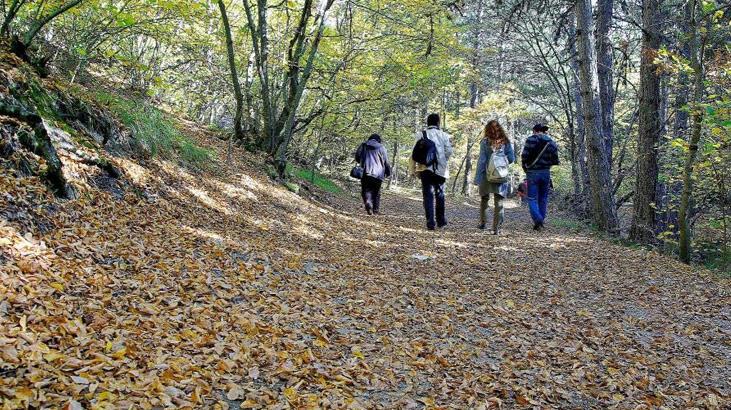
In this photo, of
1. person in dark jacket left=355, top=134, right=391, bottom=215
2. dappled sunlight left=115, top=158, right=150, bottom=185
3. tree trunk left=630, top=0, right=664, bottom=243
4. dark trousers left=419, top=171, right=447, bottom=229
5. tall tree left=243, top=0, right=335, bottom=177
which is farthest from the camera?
person in dark jacket left=355, top=134, right=391, bottom=215

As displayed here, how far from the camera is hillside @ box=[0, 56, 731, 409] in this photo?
9.58 feet

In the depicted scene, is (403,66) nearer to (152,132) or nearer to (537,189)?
(537,189)

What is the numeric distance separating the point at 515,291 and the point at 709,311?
1897 millimetres

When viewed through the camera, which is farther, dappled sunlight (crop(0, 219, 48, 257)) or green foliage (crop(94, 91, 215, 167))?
green foliage (crop(94, 91, 215, 167))

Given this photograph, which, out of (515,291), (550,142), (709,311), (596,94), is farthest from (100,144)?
(596,94)

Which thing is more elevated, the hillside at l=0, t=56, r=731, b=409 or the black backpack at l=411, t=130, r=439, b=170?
the black backpack at l=411, t=130, r=439, b=170

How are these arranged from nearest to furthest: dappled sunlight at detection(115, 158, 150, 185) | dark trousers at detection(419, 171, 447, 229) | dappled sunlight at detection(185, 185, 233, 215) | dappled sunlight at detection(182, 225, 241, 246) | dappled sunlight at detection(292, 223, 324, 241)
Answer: dappled sunlight at detection(182, 225, 241, 246) < dappled sunlight at detection(115, 158, 150, 185) < dappled sunlight at detection(185, 185, 233, 215) < dappled sunlight at detection(292, 223, 324, 241) < dark trousers at detection(419, 171, 447, 229)

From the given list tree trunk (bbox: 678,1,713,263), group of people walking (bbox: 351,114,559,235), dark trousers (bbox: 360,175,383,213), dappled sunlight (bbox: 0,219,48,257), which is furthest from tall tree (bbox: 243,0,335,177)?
dappled sunlight (bbox: 0,219,48,257)

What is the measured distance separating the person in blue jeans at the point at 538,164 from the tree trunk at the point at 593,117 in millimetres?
714

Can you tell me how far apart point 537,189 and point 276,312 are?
7355 millimetres

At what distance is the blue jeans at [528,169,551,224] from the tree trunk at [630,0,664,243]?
1714mm

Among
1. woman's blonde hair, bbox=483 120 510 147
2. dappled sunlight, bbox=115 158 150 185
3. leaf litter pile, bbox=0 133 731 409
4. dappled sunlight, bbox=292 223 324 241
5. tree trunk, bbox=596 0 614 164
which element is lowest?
leaf litter pile, bbox=0 133 731 409

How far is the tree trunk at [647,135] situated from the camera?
855 centimetres

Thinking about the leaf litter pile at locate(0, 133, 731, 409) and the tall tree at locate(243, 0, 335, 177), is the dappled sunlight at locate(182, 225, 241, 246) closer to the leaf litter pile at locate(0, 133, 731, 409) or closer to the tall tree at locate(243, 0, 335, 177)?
the leaf litter pile at locate(0, 133, 731, 409)
